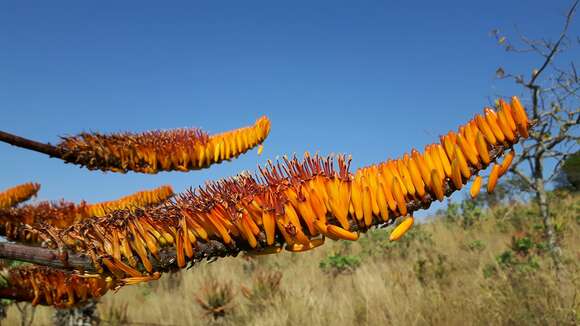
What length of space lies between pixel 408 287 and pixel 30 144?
6384 millimetres

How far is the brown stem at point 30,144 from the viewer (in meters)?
1.61

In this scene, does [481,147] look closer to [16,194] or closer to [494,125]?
[494,125]

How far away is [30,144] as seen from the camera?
68.1 inches

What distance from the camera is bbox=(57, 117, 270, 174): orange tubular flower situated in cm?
190

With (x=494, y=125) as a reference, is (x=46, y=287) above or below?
below

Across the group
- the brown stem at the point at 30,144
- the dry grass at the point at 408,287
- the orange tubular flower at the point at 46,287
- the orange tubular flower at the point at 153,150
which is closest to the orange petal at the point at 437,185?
the orange tubular flower at the point at 46,287

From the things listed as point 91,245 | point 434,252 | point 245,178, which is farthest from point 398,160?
point 434,252

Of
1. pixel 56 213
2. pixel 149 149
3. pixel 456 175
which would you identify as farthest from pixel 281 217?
pixel 56 213

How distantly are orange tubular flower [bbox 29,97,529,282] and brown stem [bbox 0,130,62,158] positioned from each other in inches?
33.1

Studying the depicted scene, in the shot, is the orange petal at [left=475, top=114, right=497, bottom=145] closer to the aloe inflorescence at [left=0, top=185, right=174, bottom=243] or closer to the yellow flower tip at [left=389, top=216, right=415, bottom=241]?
the yellow flower tip at [left=389, top=216, right=415, bottom=241]

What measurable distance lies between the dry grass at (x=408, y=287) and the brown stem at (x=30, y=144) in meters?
4.37

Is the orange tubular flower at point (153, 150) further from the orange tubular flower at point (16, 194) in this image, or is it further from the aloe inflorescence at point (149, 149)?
the orange tubular flower at point (16, 194)

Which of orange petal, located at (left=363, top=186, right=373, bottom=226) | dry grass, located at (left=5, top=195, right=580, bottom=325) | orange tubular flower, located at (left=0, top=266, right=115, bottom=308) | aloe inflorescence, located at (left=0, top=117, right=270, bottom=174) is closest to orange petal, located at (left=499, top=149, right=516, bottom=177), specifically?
orange petal, located at (left=363, top=186, right=373, bottom=226)

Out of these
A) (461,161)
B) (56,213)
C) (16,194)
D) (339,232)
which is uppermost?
(16,194)
